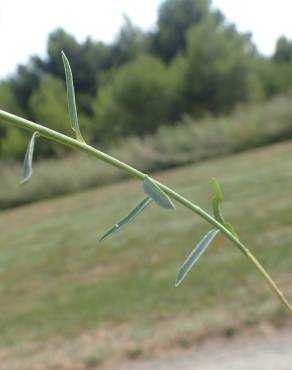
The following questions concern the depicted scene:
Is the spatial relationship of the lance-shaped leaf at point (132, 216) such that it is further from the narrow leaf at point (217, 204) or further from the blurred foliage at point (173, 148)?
the blurred foliage at point (173, 148)

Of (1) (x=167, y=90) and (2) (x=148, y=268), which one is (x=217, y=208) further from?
(1) (x=167, y=90)

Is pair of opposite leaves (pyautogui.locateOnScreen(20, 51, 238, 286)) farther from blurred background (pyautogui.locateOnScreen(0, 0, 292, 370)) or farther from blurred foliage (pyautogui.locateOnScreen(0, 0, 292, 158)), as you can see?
blurred foliage (pyautogui.locateOnScreen(0, 0, 292, 158))

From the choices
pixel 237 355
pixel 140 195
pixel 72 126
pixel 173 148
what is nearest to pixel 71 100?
pixel 72 126

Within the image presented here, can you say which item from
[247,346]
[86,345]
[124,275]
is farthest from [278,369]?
[124,275]

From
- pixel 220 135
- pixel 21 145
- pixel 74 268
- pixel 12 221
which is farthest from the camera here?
pixel 21 145

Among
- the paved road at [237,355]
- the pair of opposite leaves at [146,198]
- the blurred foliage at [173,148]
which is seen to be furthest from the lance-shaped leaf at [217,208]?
the blurred foliage at [173,148]

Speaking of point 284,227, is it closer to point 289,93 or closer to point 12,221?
point 12,221
